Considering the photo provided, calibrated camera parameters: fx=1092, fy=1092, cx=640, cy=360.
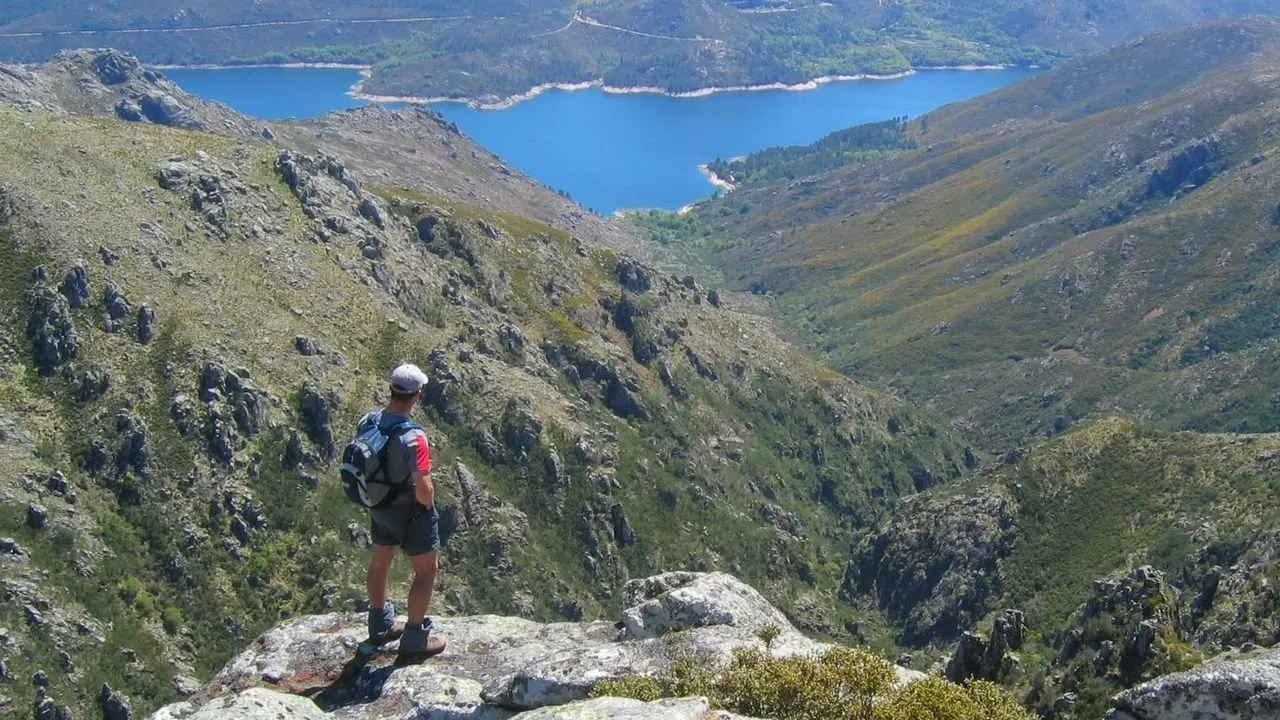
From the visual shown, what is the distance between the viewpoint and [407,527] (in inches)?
926

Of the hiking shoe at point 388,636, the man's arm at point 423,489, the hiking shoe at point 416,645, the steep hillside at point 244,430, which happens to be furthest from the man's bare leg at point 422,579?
the steep hillside at point 244,430

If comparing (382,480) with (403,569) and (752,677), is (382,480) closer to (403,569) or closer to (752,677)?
(752,677)

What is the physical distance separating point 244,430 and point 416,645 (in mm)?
117190

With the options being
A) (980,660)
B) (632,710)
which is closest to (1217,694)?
(632,710)

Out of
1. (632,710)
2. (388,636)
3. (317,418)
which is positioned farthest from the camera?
(317,418)

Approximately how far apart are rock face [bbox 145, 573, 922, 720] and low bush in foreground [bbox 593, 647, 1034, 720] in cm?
133

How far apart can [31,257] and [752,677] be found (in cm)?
13279

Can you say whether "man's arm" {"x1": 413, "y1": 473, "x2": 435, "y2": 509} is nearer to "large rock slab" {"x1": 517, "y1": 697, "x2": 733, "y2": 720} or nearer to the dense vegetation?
"large rock slab" {"x1": 517, "y1": 697, "x2": 733, "y2": 720}

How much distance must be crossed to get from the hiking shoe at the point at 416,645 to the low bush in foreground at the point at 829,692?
511cm

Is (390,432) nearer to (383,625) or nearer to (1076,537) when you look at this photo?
(383,625)

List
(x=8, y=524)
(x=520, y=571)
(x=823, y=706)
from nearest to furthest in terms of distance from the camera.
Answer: (x=823, y=706) → (x=8, y=524) → (x=520, y=571)

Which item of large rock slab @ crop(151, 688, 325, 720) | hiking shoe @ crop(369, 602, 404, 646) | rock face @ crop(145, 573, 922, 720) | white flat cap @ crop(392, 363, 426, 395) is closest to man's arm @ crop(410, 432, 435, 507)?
white flat cap @ crop(392, 363, 426, 395)

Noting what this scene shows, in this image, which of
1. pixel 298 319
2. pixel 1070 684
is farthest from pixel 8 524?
pixel 1070 684

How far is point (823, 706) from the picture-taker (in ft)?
66.6
